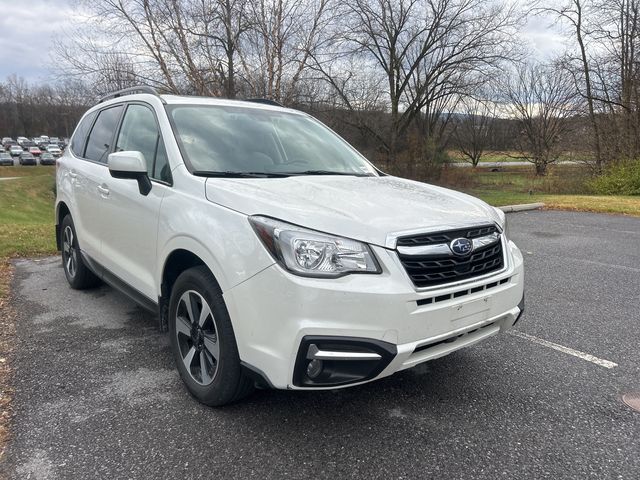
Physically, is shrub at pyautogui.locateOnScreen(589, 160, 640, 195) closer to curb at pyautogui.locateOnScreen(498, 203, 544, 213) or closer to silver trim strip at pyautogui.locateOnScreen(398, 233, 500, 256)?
curb at pyautogui.locateOnScreen(498, 203, 544, 213)

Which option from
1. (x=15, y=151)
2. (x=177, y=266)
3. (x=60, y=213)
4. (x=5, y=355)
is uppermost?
(x=15, y=151)

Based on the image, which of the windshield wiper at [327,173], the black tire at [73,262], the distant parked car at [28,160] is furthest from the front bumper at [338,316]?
the distant parked car at [28,160]

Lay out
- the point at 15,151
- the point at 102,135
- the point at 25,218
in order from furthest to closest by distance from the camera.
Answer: the point at 15,151
the point at 25,218
the point at 102,135

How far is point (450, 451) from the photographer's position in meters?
2.37

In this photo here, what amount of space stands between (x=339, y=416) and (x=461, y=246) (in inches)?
46.5

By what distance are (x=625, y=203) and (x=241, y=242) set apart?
51.0 ft

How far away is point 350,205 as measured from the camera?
250 cm

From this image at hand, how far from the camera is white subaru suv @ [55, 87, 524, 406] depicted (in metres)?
2.17

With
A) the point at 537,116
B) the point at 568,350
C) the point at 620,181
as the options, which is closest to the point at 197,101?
the point at 568,350

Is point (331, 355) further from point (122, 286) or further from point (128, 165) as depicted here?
point (122, 286)

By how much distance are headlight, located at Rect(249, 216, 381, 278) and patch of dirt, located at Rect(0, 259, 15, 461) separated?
5.66 ft

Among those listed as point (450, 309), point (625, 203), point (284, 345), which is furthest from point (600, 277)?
point (625, 203)

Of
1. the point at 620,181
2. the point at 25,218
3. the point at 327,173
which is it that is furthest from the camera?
the point at 620,181

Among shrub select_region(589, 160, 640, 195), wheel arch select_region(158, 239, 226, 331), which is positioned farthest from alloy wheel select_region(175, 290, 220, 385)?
shrub select_region(589, 160, 640, 195)
